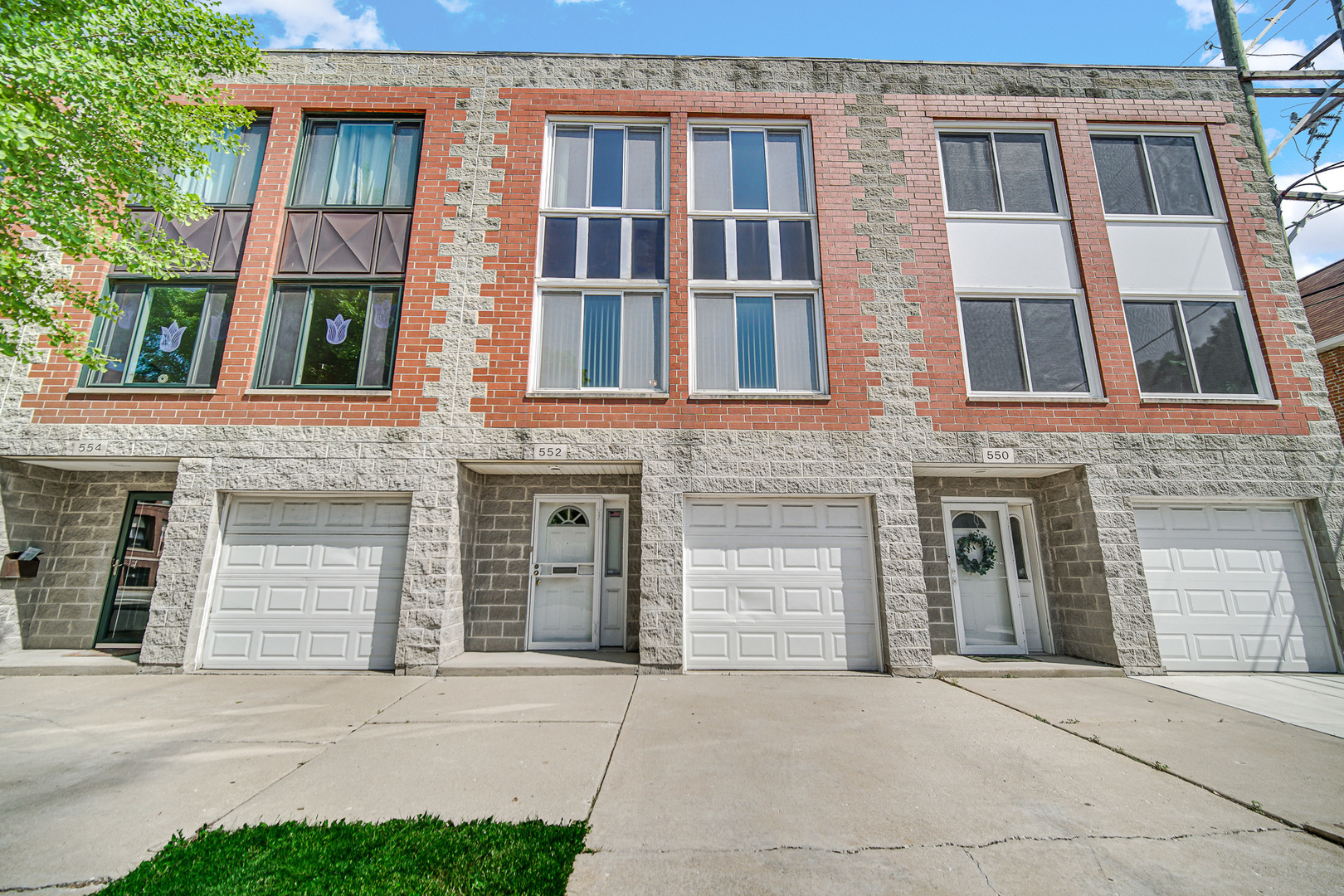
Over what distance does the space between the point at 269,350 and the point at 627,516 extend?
19.0 feet

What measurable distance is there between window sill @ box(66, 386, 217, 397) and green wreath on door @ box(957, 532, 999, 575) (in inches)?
438

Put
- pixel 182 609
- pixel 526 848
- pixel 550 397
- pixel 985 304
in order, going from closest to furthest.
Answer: pixel 526 848 < pixel 182 609 < pixel 550 397 < pixel 985 304

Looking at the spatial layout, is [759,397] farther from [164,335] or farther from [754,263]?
[164,335]

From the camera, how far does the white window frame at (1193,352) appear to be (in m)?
7.83

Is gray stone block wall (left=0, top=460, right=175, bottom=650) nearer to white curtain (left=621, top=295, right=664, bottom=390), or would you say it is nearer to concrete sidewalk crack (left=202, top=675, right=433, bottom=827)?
concrete sidewalk crack (left=202, top=675, right=433, bottom=827)

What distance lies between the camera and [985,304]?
27.0ft

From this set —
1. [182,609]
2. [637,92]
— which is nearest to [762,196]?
[637,92]

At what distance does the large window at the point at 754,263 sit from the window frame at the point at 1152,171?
15.6 ft

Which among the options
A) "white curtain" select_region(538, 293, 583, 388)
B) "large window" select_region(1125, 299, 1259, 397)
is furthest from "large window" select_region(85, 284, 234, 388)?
"large window" select_region(1125, 299, 1259, 397)

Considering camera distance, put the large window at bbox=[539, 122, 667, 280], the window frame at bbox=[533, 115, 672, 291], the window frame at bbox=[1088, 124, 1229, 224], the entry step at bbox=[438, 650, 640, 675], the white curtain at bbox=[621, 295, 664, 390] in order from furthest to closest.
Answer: the window frame at bbox=[1088, 124, 1229, 224] → the large window at bbox=[539, 122, 667, 280] → the window frame at bbox=[533, 115, 672, 291] → the white curtain at bbox=[621, 295, 664, 390] → the entry step at bbox=[438, 650, 640, 675]

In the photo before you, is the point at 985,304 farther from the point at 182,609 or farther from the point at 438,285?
the point at 182,609

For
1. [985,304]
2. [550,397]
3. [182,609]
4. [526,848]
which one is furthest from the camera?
[985,304]

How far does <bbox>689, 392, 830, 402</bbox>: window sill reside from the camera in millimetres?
7676

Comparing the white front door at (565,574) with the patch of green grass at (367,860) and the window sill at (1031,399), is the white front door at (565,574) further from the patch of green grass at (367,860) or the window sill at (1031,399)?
the window sill at (1031,399)
